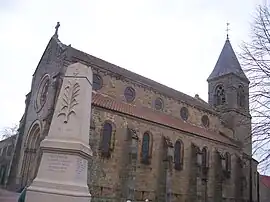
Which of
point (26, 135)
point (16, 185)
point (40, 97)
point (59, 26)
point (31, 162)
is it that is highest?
point (59, 26)

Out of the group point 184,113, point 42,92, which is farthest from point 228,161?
point 42,92

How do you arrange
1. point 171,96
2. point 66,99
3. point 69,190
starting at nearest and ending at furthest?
point 69,190, point 66,99, point 171,96

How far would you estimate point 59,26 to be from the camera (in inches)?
1067

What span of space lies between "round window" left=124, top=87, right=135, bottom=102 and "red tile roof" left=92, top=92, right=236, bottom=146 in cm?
107

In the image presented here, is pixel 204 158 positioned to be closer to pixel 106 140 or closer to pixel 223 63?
pixel 106 140

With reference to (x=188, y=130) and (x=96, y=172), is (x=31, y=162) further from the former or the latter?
(x=188, y=130)

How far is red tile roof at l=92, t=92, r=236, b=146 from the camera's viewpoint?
22.5 meters

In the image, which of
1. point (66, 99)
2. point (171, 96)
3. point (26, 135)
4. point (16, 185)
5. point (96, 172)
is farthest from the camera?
point (171, 96)

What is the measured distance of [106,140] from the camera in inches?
854

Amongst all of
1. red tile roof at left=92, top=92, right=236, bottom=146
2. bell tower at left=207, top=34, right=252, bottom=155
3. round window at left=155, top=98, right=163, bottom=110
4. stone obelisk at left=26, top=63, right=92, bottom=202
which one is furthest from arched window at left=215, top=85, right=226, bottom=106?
stone obelisk at left=26, top=63, right=92, bottom=202

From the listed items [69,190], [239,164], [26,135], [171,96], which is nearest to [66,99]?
[69,190]

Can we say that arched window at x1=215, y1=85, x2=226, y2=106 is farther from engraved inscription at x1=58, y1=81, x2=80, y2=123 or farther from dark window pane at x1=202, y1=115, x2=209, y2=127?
engraved inscription at x1=58, y1=81, x2=80, y2=123

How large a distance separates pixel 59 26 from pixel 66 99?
21.7 metres

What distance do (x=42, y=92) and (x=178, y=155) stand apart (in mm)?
12772
